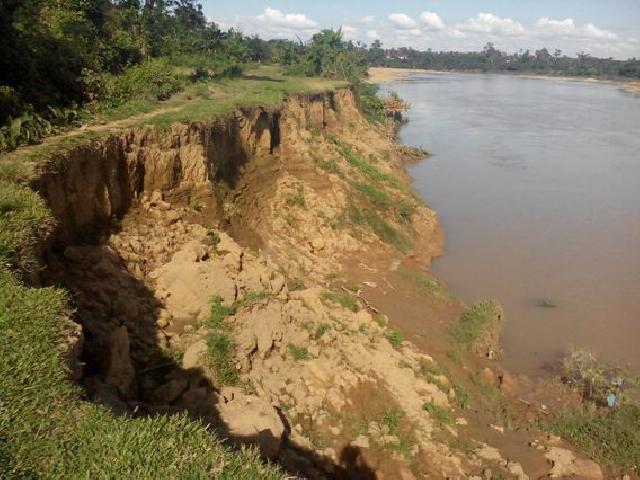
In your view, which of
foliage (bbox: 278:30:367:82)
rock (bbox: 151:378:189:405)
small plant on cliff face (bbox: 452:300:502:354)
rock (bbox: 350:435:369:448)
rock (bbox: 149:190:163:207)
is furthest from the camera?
foliage (bbox: 278:30:367:82)

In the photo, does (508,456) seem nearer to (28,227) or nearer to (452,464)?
(452,464)

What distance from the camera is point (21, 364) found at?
4184 mm

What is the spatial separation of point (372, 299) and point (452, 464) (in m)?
5.02

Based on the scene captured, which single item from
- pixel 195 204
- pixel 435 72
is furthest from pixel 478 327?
pixel 435 72

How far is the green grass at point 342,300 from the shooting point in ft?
34.3

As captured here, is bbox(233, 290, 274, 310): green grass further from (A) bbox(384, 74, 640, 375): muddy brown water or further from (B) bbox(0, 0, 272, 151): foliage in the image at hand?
(A) bbox(384, 74, 640, 375): muddy brown water

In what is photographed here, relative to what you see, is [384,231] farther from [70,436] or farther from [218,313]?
[70,436]

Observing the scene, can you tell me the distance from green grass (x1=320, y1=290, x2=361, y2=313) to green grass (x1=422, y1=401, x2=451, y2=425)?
8.24ft

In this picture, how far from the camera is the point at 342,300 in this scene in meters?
10.6

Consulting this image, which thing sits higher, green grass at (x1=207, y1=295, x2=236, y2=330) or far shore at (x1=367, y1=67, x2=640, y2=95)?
far shore at (x1=367, y1=67, x2=640, y2=95)

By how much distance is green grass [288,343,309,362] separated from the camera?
846 cm

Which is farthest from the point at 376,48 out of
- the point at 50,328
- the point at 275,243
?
the point at 50,328

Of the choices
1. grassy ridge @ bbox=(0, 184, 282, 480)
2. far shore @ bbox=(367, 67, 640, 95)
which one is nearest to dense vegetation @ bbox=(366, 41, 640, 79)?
far shore @ bbox=(367, 67, 640, 95)

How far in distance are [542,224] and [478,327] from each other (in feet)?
34.6
